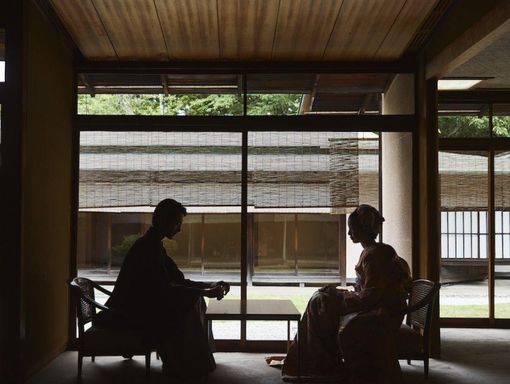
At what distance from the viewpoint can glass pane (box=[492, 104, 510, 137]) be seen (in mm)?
7143

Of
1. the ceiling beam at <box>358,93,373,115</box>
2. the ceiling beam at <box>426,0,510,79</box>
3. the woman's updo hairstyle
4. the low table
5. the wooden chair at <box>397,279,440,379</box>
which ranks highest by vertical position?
the ceiling beam at <box>426,0,510,79</box>

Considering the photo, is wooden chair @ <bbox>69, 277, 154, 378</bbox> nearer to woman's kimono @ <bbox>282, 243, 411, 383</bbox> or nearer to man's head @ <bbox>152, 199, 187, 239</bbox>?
man's head @ <bbox>152, 199, 187, 239</bbox>

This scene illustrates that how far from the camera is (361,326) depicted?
14.8 feet

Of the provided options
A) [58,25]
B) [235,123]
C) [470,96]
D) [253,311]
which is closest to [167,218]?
[253,311]

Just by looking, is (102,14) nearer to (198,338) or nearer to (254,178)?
(254,178)

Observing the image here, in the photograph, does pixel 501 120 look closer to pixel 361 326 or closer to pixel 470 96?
pixel 470 96

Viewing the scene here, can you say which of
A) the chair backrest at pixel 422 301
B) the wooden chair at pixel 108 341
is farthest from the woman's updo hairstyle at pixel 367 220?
the wooden chair at pixel 108 341

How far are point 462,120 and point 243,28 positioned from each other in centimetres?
296

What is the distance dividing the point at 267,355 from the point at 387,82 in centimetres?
276

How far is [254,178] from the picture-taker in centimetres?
593

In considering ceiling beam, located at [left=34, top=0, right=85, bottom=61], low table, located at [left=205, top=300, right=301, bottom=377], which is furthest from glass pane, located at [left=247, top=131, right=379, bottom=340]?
ceiling beam, located at [left=34, top=0, right=85, bottom=61]

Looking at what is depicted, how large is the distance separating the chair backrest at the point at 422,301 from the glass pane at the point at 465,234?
185cm

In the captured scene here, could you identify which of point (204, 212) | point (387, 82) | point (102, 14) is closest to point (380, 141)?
point (387, 82)

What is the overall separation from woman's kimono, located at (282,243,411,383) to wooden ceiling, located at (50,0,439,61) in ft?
6.54
